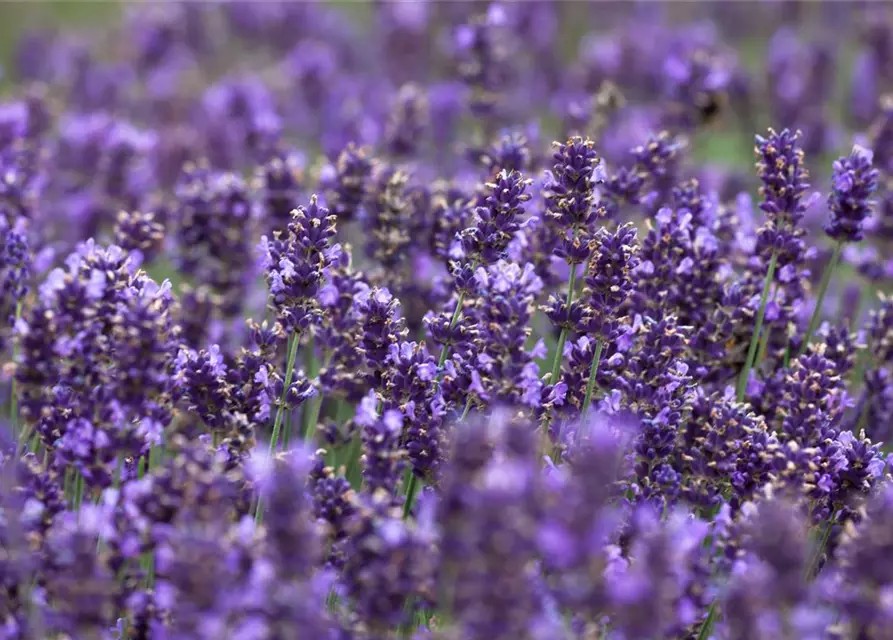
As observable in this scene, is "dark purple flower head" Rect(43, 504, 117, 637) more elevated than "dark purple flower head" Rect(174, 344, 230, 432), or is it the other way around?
"dark purple flower head" Rect(174, 344, 230, 432)

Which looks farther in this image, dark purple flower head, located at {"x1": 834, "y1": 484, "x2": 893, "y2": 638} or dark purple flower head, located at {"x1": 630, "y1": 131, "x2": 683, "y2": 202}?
dark purple flower head, located at {"x1": 630, "y1": 131, "x2": 683, "y2": 202}

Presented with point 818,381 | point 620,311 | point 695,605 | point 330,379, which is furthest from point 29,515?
point 818,381

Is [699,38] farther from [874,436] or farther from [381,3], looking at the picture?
[874,436]

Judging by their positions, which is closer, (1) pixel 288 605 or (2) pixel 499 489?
(2) pixel 499 489

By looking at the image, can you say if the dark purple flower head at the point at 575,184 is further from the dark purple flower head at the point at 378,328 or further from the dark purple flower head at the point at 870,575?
the dark purple flower head at the point at 870,575

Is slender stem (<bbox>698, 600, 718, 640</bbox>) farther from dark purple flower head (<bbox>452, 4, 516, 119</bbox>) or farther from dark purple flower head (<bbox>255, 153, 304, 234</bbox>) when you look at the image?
dark purple flower head (<bbox>452, 4, 516, 119</bbox>)

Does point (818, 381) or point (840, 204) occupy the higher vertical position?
point (840, 204)

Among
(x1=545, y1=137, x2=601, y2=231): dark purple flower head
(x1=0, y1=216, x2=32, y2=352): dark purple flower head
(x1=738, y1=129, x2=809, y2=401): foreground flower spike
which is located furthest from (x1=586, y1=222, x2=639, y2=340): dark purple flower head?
(x1=0, y1=216, x2=32, y2=352): dark purple flower head

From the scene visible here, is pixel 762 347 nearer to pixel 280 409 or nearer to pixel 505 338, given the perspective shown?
pixel 505 338
